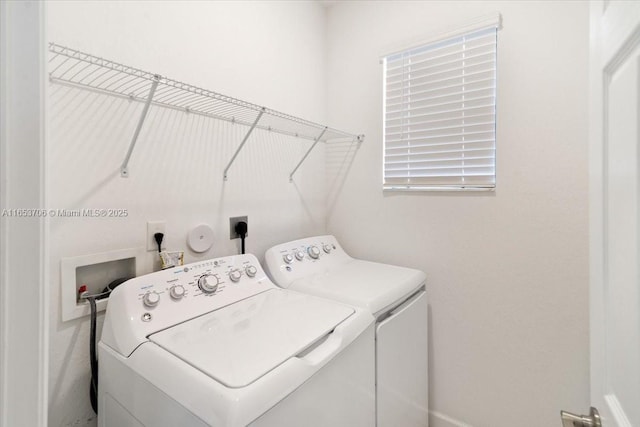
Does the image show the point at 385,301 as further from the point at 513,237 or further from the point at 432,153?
the point at 432,153

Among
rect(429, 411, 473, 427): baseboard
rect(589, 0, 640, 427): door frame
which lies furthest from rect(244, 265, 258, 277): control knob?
rect(429, 411, 473, 427): baseboard

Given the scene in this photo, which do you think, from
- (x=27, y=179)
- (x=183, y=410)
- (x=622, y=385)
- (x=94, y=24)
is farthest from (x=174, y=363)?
(x=94, y=24)

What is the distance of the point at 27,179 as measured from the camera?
1.12 feet

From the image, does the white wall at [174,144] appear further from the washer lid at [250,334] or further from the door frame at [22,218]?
the door frame at [22,218]

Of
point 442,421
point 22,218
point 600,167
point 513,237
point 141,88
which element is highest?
point 141,88

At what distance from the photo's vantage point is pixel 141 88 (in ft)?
3.81

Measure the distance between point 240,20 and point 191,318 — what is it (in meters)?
1.48

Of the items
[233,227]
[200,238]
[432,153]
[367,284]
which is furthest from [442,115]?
[200,238]

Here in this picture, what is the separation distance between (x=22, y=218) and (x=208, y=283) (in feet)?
2.88

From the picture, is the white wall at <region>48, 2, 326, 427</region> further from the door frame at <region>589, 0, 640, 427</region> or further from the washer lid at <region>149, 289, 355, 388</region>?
the door frame at <region>589, 0, 640, 427</region>

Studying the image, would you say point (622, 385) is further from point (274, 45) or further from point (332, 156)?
A: point (274, 45)

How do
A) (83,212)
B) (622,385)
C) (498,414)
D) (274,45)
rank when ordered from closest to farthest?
(622,385) → (83,212) → (498,414) → (274,45)

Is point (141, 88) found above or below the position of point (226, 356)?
above

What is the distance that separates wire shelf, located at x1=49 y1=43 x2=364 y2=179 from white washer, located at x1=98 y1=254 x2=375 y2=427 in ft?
1.79
